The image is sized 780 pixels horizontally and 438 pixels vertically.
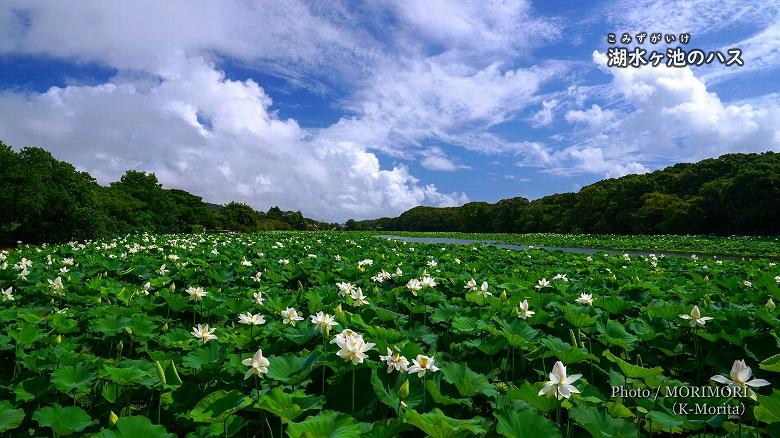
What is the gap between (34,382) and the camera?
211cm

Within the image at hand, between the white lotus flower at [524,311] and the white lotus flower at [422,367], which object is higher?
the white lotus flower at [524,311]

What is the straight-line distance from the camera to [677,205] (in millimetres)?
39938

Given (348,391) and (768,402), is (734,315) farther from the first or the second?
(348,391)

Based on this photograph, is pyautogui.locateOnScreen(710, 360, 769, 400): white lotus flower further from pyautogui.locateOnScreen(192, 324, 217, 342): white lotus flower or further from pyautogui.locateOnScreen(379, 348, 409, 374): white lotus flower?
pyautogui.locateOnScreen(192, 324, 217, 342): white lotus flower

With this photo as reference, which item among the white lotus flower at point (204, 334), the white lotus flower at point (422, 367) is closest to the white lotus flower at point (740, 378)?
the white lotus flower at point (422, 367)

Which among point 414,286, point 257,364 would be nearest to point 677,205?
point 414,286

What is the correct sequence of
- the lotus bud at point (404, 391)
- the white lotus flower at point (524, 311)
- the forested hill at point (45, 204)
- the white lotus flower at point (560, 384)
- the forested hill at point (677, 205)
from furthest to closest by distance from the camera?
the forested hill at point (677, 205)
the forested hill at point (45, 204)
the white lotus flower at point (524, 311)
the lotus bud at point (404, 391)
the white lotus flower at point (560, 384)

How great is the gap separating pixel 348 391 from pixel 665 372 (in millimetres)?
2358

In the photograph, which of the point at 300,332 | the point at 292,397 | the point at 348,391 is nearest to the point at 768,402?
the point at 348,391

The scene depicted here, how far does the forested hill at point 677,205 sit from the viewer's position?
33875mm

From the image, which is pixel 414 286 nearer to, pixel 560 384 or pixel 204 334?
pixel 204 334

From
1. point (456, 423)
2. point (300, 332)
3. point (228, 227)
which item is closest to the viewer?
A: point (456, 423)

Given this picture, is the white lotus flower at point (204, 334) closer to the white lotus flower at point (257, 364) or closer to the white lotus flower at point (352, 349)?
the white lotus flower at point (257, 364)

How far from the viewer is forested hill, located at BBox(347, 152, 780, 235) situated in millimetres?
33875
